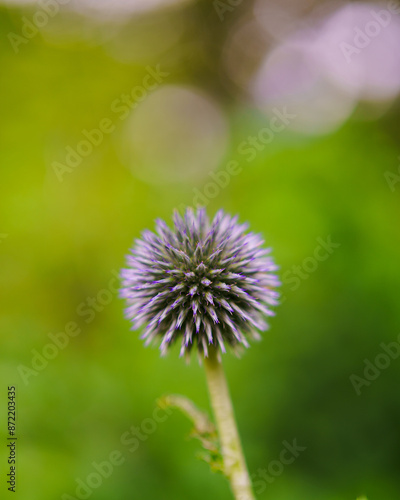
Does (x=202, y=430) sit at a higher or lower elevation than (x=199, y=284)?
lower

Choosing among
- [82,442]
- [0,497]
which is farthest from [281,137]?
[0,497]

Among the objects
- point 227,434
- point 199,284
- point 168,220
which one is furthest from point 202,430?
point 168,220

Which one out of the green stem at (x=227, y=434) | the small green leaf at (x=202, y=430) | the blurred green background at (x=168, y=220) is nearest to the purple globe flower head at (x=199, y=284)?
the green stem at (x=227, y=434)

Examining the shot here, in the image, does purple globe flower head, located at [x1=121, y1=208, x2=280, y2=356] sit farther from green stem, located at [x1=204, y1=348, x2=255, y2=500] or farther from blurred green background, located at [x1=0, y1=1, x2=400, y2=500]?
blurred green background, located at [x1=0, y1=1, x2=400, y2=500]

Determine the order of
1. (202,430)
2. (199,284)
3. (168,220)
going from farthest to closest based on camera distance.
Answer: (168,220)
(199,284)
(202,430)

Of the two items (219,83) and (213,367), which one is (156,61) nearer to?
(219,83)

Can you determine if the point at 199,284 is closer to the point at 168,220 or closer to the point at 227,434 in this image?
the point at 227,434

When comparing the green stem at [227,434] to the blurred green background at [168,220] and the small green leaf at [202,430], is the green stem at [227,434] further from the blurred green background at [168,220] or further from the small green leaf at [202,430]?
the blurred green background at [168,220]
